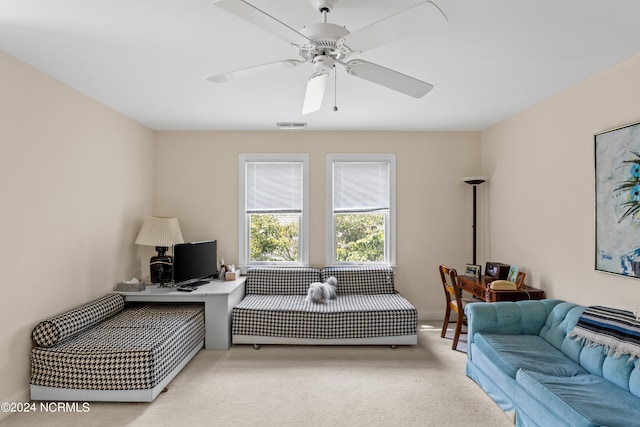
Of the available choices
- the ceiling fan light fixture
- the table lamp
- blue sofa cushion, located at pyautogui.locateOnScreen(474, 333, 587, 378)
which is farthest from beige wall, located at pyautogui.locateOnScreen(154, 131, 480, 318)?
blue sofa cushion, located at pyautogui.locateOnScreen(474, 333, 587, 378)

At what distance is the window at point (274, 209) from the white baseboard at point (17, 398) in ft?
8.29

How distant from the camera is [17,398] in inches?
109

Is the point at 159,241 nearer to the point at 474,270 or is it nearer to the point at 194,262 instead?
the point at 194,262

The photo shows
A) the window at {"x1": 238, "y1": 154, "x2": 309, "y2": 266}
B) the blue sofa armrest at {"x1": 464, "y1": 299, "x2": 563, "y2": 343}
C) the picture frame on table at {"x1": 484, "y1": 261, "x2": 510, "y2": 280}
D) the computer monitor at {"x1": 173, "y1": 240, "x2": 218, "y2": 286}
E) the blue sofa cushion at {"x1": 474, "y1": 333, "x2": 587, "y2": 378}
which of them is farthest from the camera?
the window at {"x1": 238, "y1": 154, "x2": 309, "y2": 266}

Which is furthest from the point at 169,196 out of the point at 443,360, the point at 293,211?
the point at 443,360

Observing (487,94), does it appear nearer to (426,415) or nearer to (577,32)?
(577,32)

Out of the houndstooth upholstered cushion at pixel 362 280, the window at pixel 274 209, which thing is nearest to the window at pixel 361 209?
the houndstooth upholstered cushion at pixel 362 280

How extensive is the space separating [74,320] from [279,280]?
222cm

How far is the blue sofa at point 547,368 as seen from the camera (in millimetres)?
2062

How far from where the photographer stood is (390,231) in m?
5.00

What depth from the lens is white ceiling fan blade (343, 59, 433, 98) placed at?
2.09 metres

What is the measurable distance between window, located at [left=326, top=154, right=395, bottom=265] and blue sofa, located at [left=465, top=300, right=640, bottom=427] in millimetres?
1863

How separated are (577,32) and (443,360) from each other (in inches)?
113

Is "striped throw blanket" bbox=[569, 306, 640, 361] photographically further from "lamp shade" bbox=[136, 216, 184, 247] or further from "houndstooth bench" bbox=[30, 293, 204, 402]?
"lamp shade" bbox=[136, 216, 184, 247]
